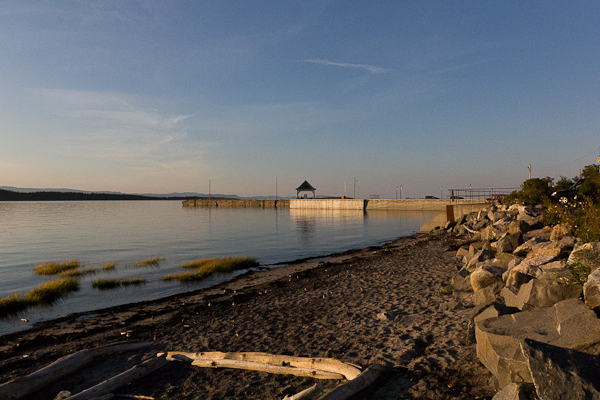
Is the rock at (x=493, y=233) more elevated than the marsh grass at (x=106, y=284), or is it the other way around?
the rock at (x=493, y=233)

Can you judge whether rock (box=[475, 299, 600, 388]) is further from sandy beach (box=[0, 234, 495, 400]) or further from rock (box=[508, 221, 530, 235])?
rock (box=[508, 221, 530, 235])

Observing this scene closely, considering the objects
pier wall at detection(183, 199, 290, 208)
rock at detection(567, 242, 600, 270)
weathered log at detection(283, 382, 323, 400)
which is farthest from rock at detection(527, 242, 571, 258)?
pier wall at detection(183, 199, 290, 208)

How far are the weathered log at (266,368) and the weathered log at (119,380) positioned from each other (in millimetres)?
654

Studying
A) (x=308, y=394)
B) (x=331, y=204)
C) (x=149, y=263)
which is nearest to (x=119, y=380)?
(x=308, y=394)

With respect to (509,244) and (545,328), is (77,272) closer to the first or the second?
(509,244)

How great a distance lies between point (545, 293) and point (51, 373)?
26.2 feet

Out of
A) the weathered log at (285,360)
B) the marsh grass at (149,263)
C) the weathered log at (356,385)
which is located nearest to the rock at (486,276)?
the weathered log at (356,385)

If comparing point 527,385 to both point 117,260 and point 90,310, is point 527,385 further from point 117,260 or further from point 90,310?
point 117,260

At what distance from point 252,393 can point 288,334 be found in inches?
103

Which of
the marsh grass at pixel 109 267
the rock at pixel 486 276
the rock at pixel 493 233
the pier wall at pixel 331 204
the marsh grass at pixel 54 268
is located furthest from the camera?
the pier wall at pixel 331 204

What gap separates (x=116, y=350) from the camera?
7199 mm

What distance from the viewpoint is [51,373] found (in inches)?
234

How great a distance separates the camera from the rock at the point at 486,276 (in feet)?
25.1

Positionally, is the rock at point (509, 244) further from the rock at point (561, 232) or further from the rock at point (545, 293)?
the rock at point (545, 293)
